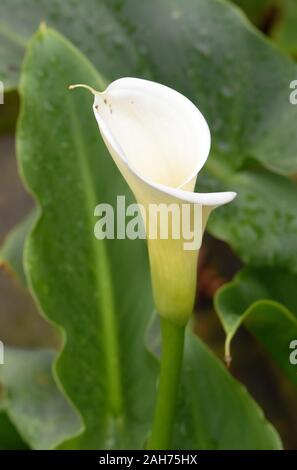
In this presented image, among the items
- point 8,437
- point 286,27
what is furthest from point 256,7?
point 8,437

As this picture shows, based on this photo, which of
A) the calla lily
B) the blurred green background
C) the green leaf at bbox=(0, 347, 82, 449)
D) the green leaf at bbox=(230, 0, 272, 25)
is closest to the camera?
the calla lily

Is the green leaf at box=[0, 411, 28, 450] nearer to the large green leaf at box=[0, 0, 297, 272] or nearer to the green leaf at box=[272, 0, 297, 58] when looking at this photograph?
the large green leaf at box=[0, 0, 297, 272]

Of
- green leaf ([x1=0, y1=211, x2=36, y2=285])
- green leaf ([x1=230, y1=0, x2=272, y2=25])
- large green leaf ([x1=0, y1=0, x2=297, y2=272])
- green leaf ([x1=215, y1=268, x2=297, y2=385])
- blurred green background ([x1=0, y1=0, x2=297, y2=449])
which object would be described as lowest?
blurred green background ([x1=0, y1=0, x2=297, y2=449])

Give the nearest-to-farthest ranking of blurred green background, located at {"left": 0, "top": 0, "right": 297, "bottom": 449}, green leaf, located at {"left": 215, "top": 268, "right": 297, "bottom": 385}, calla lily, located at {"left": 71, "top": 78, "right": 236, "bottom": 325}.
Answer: calla lily, located at {"left": 71, "top": 78, "right": 236, "bottom": 325} → green leaf, located at {"left": 215, "top": 268, "right": 297, "bottom": 385} → blurred green background, located at {"left": 0, "top": 0, "right": 297, "bottom": 449}

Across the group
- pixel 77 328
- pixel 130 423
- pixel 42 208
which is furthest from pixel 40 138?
pixel 130 423

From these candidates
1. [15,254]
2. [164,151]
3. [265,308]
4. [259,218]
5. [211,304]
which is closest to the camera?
[164,151]

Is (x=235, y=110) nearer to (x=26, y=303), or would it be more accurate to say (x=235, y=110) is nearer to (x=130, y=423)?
(x=130, y=423)

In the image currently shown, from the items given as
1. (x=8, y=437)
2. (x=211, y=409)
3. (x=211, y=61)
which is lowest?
(x=8, y=437)

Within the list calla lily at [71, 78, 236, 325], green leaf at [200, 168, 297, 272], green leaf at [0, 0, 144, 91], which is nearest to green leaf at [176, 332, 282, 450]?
green leaf at [200, 168, 297, 272]

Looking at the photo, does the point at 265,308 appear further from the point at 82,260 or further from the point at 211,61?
the point at 211,61
